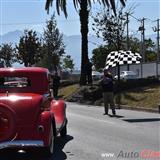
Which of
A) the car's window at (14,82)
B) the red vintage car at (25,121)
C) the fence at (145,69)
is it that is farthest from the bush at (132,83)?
the red vintage car at (25,121)

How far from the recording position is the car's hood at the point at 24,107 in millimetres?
10109

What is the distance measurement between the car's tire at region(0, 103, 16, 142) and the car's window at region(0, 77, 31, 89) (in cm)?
152

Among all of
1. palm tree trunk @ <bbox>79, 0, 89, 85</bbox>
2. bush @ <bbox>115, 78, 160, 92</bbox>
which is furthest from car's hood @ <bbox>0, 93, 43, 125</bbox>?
palm tree trunk @ <bbox>79, 0, 89, 85</bbox>

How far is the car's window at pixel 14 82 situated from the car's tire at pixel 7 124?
1522 mm

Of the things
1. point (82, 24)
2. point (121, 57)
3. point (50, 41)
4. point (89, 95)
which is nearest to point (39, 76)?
point (89, 95)

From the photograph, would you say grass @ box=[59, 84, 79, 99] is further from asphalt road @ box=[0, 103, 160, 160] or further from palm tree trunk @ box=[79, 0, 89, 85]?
asphalt road @ box=[0, 103, 160, 160]

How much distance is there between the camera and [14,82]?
38.7 feet

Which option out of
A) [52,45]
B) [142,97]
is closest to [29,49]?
[52,45]

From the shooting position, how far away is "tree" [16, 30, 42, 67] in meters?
65.4

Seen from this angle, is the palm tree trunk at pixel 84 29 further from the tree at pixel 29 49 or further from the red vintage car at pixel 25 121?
Answer: the tree at pixel 29 49

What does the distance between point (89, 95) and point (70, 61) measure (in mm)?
70907

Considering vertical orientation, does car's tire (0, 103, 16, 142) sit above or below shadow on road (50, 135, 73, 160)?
above

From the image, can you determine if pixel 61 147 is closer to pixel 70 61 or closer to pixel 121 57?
pixel 121 57

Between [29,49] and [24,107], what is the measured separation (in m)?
56.2
